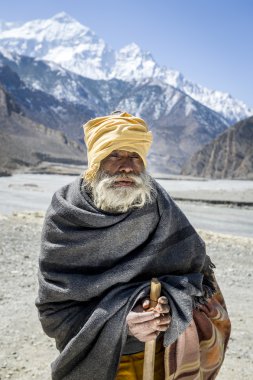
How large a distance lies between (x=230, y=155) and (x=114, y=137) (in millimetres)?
76048

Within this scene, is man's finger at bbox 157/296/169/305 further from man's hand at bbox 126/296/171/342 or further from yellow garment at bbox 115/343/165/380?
yellow garment at bbox 115/343/165/380

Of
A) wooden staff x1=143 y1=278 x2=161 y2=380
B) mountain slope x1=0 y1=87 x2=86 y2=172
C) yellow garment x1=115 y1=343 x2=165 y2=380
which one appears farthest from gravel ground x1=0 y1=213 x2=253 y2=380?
mountain slope x1=0 y1=87 x2=86 y2=172

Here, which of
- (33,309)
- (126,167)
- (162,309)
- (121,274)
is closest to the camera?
(162,309)

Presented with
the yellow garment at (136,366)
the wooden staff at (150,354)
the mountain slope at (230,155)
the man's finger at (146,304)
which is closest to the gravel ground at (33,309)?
the yellow garment at (136,366)

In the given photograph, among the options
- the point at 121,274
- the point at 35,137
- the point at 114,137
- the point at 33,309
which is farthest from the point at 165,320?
the point at 35,137

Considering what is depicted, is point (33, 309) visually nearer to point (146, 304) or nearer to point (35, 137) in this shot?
point (146, 304)

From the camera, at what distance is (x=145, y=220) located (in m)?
2.00

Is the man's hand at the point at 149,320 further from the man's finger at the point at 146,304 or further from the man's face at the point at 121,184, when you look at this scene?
the man's face at the point at 121,184

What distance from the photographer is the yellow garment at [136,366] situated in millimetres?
1982

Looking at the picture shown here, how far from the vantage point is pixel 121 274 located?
1.96 m

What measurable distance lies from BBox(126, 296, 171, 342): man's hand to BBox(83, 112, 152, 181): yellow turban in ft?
2.04

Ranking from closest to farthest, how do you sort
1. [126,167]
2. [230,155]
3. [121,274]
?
[121,274] < [126,167] < [230,155]

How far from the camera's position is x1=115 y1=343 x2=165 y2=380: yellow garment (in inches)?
78.0

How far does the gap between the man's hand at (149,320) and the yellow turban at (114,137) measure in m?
0.62
